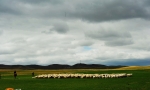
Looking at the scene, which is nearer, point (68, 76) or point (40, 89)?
point (40, 89)

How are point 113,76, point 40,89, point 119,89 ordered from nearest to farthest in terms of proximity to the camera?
point 119,89 → point 40,89 → point 113,76

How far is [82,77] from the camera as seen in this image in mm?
62969

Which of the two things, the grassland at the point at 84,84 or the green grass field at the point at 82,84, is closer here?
the green grass field at the point at 82,84

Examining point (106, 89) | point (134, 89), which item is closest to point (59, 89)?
point (106, 89)

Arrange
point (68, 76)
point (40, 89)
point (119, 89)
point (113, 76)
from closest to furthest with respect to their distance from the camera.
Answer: point (119, 89), point (40, 89), point (113, 76), point (68, 76)

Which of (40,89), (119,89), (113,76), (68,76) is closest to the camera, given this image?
(119,89)

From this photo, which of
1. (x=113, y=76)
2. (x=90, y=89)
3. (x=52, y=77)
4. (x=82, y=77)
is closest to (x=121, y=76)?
(x=113, y=76)

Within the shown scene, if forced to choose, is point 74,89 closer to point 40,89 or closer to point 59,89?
point 59,89

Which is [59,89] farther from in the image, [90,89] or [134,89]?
[134,89]

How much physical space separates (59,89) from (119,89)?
23.6ft

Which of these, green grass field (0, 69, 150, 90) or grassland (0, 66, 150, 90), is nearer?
green grass field (0, 69, 150, 90)

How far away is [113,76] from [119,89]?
28.4 meters

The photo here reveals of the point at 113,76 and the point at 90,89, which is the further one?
the point at 113,76

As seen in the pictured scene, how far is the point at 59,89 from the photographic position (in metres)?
35.3
